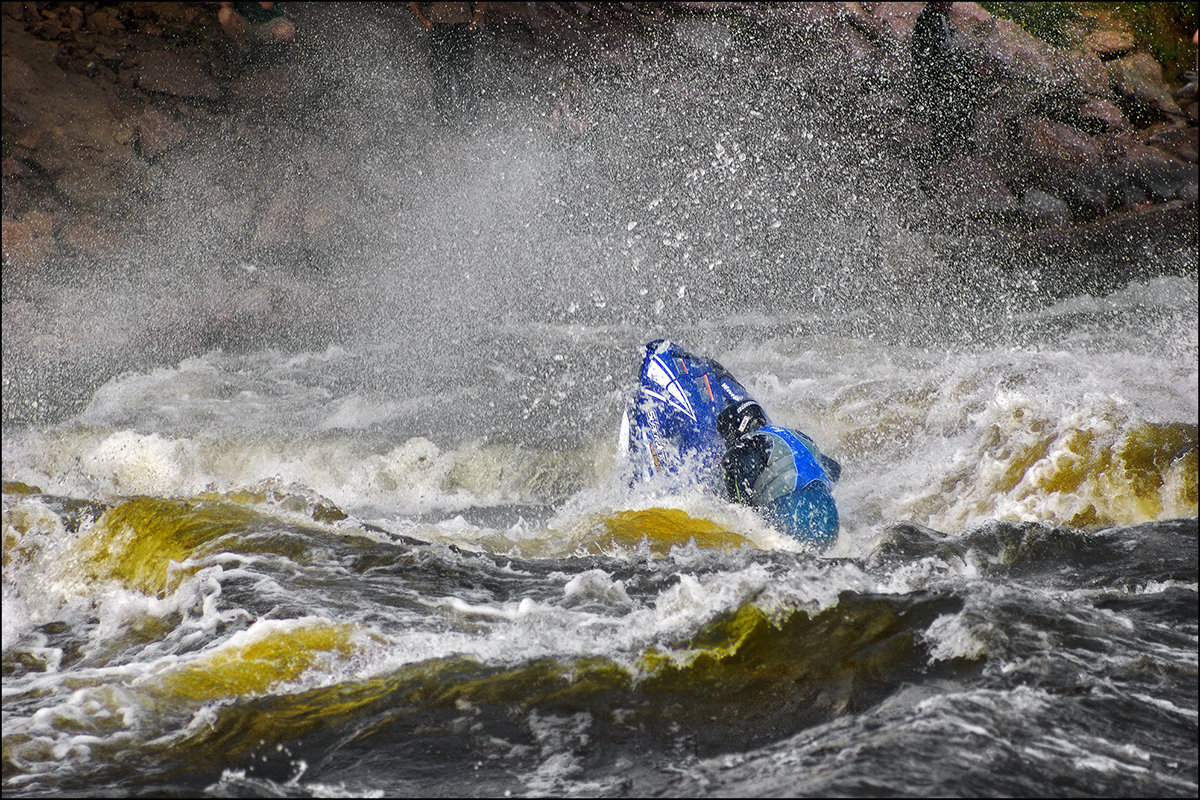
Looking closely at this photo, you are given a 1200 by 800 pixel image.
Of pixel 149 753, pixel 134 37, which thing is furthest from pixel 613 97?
pixel 149 753

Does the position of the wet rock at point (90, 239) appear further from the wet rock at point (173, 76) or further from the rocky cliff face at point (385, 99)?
the wet rock at point (173, 76)

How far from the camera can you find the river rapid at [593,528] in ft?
6.05

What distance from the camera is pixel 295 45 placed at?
31.0ft

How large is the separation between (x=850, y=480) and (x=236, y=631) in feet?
10.5

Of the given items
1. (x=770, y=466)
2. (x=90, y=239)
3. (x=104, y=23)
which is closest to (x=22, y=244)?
(x=90, y=239)

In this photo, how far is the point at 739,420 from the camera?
369 cm

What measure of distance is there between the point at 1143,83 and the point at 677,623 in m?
7.26

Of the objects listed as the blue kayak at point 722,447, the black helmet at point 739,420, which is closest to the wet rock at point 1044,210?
the blue kayak at point 722,447

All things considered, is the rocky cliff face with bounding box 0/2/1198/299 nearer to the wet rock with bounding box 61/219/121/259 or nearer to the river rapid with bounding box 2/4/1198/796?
the wet rock with bounding box 61/219/121/259

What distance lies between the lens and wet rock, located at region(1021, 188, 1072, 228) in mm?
6730

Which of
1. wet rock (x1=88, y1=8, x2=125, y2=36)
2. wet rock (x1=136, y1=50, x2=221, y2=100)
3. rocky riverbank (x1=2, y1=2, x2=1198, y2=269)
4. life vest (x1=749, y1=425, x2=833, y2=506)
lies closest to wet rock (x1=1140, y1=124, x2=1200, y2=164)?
rocky riverbank (x1=2, y1=2, x2=1198, y2=269)

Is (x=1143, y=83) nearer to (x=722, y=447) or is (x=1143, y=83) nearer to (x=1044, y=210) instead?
(x=1044, y=210)

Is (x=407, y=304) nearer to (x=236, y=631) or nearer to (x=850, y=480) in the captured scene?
(x=850, y=480)

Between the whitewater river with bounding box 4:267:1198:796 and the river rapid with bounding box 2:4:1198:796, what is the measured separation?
0.5 inches
